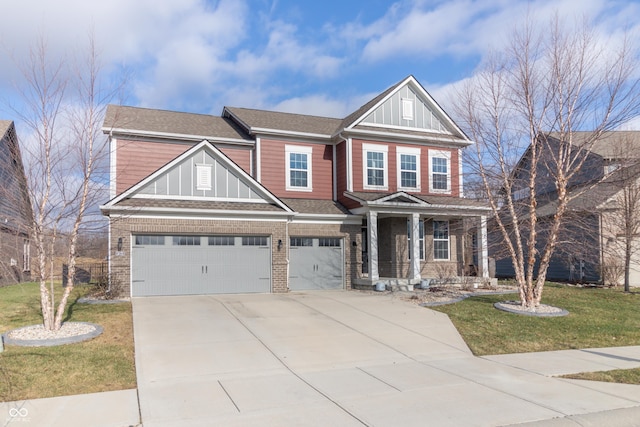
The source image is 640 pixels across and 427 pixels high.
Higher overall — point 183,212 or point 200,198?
point 200,198

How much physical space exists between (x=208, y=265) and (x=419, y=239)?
9061 millimetres

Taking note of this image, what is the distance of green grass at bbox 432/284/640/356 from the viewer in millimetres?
10844

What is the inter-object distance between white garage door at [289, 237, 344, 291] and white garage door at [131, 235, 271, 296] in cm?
145

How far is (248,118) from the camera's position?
21.6m

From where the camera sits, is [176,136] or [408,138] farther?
[408,138]

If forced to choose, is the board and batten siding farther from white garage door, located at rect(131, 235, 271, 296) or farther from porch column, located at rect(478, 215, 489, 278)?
porch column, located at rect(478, 215, 489, 278)

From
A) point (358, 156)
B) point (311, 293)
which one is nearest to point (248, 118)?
point (358, 156)

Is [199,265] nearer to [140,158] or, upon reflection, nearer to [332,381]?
[140,158]

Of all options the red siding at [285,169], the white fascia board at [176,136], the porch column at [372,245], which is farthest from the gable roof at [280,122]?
the porch column at [372,245]

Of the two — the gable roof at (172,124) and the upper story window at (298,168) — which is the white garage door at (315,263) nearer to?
the upper story window at (298,168)

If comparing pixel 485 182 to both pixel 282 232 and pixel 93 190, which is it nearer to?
pixel 282 232

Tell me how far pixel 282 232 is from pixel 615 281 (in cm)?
1462

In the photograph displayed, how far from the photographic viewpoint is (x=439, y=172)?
864 inches

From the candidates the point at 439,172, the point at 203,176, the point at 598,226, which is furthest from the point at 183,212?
the point at 598,226
